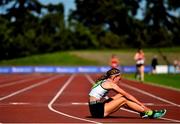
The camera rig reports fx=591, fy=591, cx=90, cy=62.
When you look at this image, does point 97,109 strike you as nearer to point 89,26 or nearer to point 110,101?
point 110,101

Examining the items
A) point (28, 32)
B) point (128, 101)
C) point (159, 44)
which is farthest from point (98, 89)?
point (159, 44)

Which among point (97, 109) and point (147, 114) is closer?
point (147, 114)

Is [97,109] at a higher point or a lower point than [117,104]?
lower

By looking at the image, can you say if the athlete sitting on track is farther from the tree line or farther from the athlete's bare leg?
the tree line

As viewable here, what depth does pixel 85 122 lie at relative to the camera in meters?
12.4

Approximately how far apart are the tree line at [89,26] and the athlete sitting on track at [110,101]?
266ft

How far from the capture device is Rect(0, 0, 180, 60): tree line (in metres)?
99.2

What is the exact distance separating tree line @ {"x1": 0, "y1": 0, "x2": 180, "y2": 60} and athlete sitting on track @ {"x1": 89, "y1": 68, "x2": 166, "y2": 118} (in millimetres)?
81036

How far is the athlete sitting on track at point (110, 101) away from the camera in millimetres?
13106

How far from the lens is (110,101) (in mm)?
13328

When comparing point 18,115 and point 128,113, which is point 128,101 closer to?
point 128,113

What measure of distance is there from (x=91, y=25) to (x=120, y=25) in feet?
18.3

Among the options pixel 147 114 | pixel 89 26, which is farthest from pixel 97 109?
pixel 89 26

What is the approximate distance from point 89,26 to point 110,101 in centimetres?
9559
